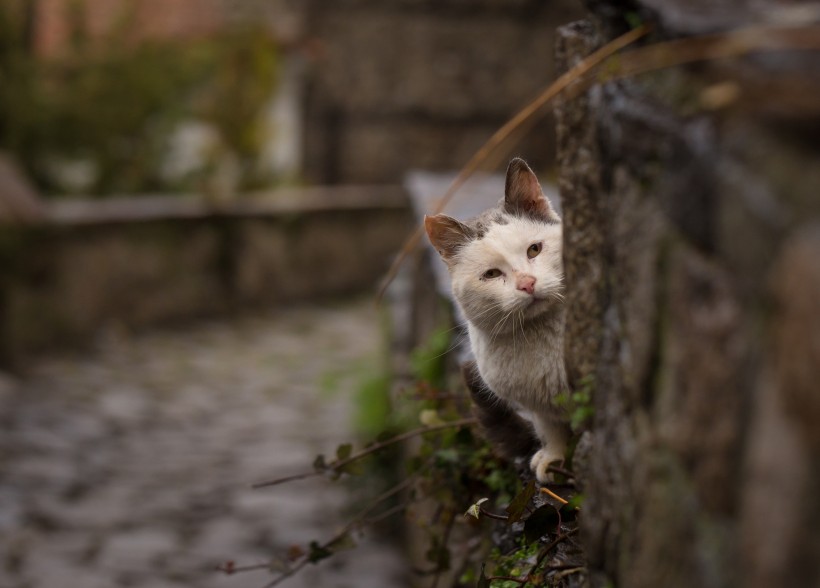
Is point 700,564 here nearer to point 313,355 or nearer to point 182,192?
point 313,355

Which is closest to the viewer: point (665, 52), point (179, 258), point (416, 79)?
point (665, 52)

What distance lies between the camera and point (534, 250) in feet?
7.22

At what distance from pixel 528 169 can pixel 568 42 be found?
468 mm

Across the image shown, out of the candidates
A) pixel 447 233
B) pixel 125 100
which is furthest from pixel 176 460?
pixel 125 100

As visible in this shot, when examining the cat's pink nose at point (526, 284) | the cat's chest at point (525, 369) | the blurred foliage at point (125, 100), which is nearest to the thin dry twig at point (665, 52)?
the cat's pink nose at point (526, 284)

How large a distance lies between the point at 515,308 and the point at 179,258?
6.76m

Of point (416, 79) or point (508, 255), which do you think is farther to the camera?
point (416, 79)

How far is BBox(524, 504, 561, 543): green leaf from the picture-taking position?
1.91 m

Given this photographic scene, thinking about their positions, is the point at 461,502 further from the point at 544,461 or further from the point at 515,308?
the point at 515,308

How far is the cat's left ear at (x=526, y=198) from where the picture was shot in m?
2.23

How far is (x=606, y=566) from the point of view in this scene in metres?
1.46

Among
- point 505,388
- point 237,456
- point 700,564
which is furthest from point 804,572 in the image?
point 237,456

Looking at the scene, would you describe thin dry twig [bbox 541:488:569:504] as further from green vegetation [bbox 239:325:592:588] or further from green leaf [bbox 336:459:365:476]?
green leaf [bbox 336:459:365:476]

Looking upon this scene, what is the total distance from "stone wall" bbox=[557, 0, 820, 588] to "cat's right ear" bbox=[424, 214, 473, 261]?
2.50 feet
